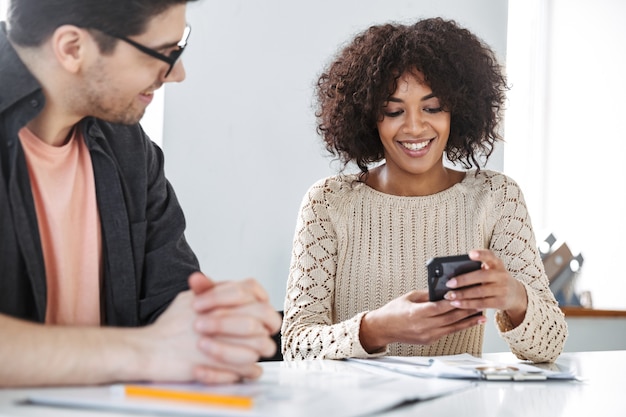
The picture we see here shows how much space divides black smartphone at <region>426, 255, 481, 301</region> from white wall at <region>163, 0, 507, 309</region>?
1539 millimetres

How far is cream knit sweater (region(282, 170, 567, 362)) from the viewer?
7.29ft

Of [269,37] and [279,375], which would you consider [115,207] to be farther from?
[269,37]

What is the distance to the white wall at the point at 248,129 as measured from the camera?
10.2 feet

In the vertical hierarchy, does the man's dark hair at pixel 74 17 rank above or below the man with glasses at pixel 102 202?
above

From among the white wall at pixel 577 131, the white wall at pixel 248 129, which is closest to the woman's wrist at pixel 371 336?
the white wall at pixel 248 129

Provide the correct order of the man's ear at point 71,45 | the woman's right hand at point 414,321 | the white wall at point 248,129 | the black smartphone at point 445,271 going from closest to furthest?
the man's ear at point 71,45
the black smartphone at point 445,271
the woman's right hand at point 414,321
the white wall at point 248,129

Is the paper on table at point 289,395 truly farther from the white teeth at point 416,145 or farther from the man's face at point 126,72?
the white teeth at point 416,145

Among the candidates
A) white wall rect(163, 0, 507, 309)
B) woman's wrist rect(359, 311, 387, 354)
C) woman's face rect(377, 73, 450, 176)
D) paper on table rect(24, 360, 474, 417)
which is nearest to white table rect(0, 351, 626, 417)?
paper on table rect(24, 360, 474, 417)

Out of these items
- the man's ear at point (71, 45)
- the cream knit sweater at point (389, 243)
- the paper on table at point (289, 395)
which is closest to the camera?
the paper on table at point (289, 395)

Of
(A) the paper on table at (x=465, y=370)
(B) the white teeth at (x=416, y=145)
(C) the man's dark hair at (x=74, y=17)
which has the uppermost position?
(C) the man's dark hair at (x=74, y=17)

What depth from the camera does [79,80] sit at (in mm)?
1520

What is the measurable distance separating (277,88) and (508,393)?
2161mm

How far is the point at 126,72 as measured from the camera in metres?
1.54

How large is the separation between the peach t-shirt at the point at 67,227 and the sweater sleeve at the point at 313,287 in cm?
57
